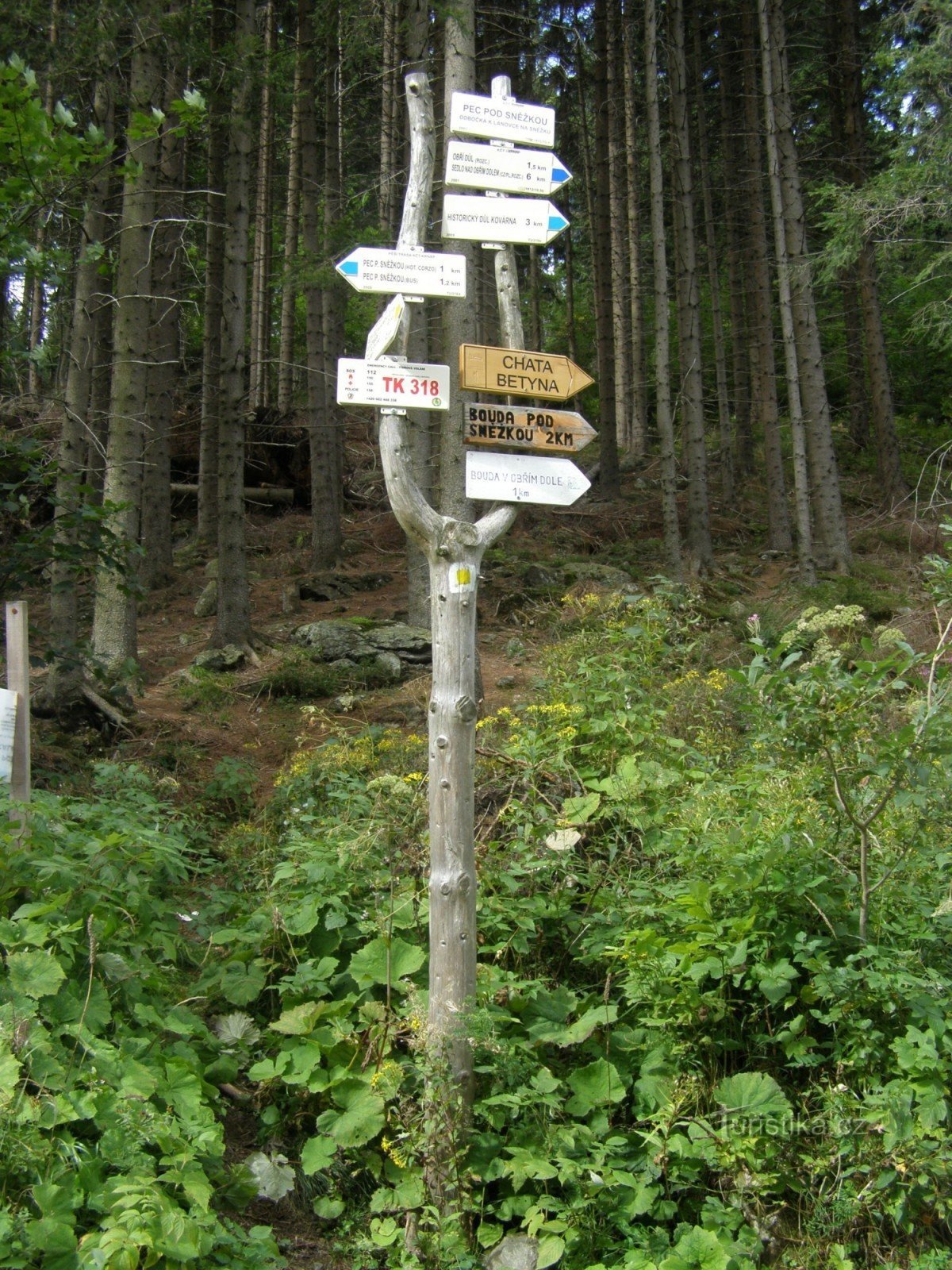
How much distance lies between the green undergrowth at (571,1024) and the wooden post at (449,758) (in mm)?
126

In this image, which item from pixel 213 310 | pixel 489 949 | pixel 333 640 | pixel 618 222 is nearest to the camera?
pixel 489 949

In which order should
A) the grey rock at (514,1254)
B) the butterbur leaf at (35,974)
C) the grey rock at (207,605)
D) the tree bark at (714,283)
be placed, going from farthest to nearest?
the tree bark at (714,283) < the grey rock at (207,605) < the grey rock at (514,1254) < the butterbur leaf at (35,974)

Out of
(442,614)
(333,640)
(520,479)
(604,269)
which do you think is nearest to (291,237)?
(604,269)

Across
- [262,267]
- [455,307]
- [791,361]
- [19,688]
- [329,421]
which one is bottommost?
[19,688]

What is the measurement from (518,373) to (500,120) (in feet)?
3.43

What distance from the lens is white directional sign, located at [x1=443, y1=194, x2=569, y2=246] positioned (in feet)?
14.0

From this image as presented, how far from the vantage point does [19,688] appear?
4836 millimetres

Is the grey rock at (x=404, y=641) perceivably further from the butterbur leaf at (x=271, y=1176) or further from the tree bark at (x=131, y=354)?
the butterbur leaf at (x=271, y=1176)

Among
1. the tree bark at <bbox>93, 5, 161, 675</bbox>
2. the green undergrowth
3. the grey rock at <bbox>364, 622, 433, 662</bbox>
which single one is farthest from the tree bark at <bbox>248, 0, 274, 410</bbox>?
the green undergrowth

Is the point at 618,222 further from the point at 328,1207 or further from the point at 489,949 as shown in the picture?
the point at 328,1207

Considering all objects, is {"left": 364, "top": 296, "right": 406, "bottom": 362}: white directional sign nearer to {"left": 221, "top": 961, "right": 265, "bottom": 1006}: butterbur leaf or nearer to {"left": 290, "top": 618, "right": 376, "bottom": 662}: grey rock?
{"left": 221, "top": 961, "right": 265, "bottom": 1006}: butterbur leaf

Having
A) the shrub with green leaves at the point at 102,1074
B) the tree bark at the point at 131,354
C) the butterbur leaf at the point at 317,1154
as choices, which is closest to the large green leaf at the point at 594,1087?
the butterbur leaf at the point at 317,1154

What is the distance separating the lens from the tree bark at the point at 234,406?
11.1 m

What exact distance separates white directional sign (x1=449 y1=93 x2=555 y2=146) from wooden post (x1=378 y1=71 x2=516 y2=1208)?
1.69 feet
